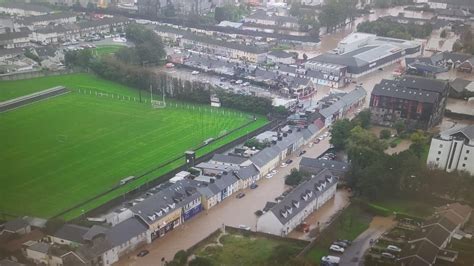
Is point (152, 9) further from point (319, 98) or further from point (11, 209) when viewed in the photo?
point (11, 209)

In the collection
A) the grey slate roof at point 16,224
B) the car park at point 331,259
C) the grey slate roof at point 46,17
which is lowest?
the car park at point 331,259

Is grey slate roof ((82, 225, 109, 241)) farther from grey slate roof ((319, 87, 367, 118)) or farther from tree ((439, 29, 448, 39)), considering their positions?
tree ((439, 29, 448, 39))

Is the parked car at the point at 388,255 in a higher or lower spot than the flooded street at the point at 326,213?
higher

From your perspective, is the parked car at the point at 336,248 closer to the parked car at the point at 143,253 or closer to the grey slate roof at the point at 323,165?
the grey slate roof at the point at 323,165

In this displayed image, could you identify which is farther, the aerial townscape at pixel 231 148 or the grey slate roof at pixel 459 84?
the grey slate roof at pixel 459 84

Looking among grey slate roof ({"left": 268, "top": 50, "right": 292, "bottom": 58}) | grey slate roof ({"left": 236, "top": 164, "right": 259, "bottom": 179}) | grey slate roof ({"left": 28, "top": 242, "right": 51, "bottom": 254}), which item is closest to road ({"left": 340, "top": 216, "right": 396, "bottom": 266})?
grey slate roof ({"left": 236, "top": 164, "right": 259, "bottom": 179})

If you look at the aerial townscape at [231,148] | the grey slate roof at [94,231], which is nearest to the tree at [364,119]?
the aerial townscape at [231,148]
